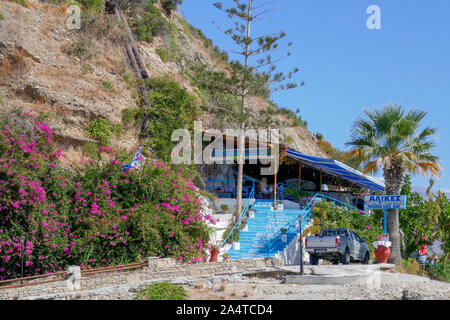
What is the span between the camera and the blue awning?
25.1 meters

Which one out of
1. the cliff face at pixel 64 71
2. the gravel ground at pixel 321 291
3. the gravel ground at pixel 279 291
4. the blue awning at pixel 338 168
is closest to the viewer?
the gravel ground at pixel 321 291

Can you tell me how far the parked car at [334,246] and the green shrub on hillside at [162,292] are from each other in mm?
7097

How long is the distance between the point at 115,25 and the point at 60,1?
9.86ft

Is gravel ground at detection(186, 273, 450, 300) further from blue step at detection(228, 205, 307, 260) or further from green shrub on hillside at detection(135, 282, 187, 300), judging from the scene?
blue step at detection(228, 205, 307, 260)

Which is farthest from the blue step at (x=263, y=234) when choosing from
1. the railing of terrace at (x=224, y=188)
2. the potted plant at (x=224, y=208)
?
the railing of terrace at (x=224, y=188)

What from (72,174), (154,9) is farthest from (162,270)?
(154,9)

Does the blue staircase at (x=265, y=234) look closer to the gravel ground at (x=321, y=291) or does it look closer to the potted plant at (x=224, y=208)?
the potted plant at (x=224, y=208)

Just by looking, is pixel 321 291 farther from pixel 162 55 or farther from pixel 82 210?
pixel 162 55

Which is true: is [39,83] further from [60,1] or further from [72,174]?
[60,1]

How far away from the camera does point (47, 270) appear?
48.0ft

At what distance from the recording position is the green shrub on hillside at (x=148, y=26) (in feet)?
100

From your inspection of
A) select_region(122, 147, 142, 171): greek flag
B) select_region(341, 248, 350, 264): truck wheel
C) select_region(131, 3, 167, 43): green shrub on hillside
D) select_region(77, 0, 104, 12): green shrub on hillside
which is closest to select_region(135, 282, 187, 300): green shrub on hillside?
select_region(122, 147, 142, 171): greek flag

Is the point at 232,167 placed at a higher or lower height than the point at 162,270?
higher

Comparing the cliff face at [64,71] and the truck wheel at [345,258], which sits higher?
the cliff face at [64,71]
